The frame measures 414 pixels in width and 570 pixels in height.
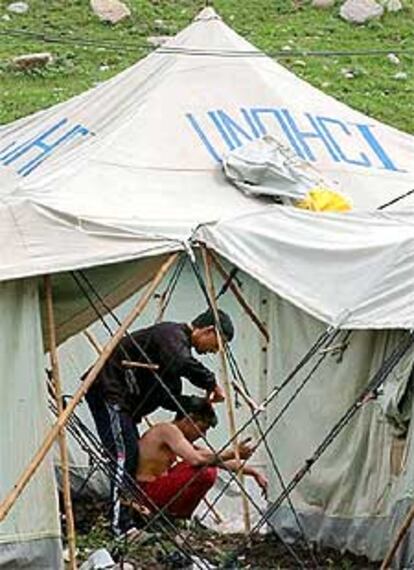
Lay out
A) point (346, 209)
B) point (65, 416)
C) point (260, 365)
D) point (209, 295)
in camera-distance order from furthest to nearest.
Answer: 1. point (260, 365)
2. point (346, 209)
3. point (209, 295)
4. point (65, 416)

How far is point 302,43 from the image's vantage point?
19.3 m

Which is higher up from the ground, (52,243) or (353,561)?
(52,243)

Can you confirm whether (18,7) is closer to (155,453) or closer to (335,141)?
(335,141)

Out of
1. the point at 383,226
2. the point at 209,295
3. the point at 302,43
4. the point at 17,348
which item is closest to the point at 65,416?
the point at 17,348

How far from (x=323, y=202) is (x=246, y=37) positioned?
10.8 meters

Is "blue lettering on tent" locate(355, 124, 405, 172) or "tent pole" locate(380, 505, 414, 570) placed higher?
"blue lettering on tent" locate(355, 124, 405, 172)

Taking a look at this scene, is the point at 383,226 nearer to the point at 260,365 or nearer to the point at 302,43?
the point at 260,365

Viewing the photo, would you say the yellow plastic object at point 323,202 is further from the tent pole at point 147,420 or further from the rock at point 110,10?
the rock at point 110,10

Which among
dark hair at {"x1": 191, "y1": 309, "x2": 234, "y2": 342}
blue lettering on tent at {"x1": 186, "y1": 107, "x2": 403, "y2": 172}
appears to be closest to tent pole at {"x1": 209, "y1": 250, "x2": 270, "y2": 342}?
dark hair at {"x1": 191, "y1": 309, "x2": 234, "y2": 342}

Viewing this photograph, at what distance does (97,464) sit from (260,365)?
3.79 feet

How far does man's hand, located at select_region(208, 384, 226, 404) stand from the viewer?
900 cm

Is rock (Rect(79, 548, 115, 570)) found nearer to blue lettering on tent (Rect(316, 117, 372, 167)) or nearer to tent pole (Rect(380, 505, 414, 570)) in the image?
tent pole (Rect(380, 505, 414, 570))

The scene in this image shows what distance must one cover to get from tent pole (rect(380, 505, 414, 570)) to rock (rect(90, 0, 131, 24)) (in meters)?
12.8

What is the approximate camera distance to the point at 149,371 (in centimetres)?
877
